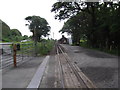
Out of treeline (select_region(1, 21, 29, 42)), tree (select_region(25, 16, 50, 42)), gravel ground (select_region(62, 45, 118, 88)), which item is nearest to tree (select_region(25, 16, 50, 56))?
tree (select_region(25, 16, 50, 42))

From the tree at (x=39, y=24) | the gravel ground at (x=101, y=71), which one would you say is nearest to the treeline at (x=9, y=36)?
the tree at (x=39, y=24)

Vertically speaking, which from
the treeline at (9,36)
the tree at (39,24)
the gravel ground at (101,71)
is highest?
the tree at (39,24)

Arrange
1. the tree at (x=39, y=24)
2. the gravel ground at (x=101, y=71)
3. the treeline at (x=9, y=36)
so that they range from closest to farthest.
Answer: the gravel ground at (x=101, y=71) < the treeline at (x=9, y=36) < the tree at (x=39, y=24)

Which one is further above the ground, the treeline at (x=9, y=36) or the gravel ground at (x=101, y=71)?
the treeline at (x=9, y=36)

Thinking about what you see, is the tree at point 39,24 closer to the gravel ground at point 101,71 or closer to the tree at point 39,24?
the tree at point 39,24

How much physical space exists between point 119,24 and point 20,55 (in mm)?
10583

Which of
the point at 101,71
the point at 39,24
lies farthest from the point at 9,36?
the point at 101,71

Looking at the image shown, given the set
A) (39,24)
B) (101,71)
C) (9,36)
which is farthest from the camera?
(39,24)

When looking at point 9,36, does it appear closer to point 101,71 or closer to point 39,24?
point 39,24

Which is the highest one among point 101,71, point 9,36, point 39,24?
point 39,24

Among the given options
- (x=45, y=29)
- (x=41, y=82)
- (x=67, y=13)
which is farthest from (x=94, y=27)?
(x=45, y=29)

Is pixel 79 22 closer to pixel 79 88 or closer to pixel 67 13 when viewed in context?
pixel 67 13

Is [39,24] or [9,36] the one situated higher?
[39,24]

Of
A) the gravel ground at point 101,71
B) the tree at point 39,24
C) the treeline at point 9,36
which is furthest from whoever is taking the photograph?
the tree at point 39,24
